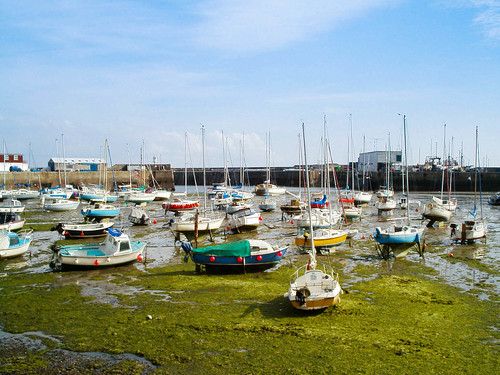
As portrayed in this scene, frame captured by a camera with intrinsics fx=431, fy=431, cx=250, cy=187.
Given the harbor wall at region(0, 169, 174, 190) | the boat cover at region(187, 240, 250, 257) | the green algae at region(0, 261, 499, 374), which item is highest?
the harbor wall at region(0, 169, 174, 190)

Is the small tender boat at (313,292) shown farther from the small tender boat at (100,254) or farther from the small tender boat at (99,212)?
the small tender boat at (99,212)

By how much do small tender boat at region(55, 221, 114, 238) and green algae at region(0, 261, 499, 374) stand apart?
1361 cm

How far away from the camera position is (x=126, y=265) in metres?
24.9

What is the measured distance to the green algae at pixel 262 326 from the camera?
11992 millimetres

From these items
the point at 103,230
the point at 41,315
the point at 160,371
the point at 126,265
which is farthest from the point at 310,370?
the point at 103,230

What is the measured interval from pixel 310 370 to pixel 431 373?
3.14 m

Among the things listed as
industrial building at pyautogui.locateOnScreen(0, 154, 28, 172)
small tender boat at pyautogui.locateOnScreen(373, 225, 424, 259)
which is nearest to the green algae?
small tender boat at pyautogui.locateOnScreen(373, 225, 424, 259)

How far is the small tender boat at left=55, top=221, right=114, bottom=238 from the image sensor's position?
34656mm

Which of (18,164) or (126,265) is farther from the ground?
(18,164)

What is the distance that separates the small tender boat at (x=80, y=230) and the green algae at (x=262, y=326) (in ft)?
44.7

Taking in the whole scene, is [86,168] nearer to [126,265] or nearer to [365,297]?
[126,265]

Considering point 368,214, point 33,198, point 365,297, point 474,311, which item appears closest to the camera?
point 474,311

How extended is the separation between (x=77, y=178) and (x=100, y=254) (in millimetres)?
83351

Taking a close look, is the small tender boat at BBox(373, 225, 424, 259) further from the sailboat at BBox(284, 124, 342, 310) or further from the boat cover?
the sailboat at BBox(284, 124, 342, 310)
